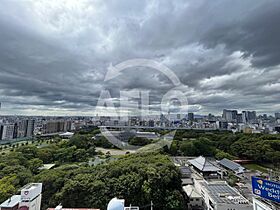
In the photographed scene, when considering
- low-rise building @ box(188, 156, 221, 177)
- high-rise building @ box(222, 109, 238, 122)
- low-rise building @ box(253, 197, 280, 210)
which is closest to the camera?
low-rise building @ box(253, 197, 280, 210)

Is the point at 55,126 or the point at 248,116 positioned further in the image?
the point at 248,116

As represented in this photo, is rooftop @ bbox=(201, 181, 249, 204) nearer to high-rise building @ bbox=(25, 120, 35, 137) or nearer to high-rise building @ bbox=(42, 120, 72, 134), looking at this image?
high-rise building @ bbox=(25, 120, 35, 137)

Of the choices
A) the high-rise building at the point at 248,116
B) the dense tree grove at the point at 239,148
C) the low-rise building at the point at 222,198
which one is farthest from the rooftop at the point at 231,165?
the high-rise building at the point at 248,116

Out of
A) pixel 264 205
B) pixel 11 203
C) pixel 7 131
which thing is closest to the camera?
pixel 264 205

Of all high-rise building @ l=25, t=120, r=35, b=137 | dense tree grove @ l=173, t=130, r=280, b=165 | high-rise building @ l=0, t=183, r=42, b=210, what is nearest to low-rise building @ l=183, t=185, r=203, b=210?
high-rise building @ l=0, t=183, r=42, b=210

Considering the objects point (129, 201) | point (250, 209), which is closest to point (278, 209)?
point (250, 209)

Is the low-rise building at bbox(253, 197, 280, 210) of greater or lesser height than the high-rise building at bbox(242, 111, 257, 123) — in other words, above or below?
below

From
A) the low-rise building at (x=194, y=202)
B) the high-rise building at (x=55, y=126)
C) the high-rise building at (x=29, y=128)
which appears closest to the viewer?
the low-rise building at (x=194, y=202)

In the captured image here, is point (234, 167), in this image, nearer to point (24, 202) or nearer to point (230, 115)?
point (24, 202)

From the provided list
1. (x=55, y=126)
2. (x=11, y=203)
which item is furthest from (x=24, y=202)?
(x=55, y=126)

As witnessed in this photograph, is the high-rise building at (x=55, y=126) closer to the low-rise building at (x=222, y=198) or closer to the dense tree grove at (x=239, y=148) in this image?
the dense tree grove at (x=239, y=148)

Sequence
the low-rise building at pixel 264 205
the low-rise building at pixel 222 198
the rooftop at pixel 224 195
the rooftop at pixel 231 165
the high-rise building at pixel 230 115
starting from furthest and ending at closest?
the high-rise building at pixel 230 115 → the rooftop at pixel 231 165 → the rooftop at pixel 224 195 → the low-rise building at pixel 222 198 → the low-rise building at pixel 264 205

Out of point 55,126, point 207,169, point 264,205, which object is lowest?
point 207,169

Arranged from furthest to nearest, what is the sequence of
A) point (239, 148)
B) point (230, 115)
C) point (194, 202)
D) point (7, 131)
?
point (230, 115) < point (7, 131) < point (239, 148) < point (194, 202)
